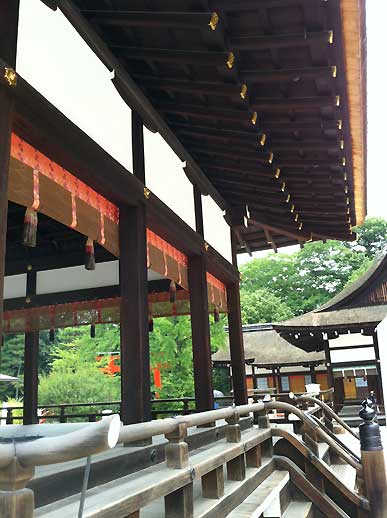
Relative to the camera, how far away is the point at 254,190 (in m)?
7.42

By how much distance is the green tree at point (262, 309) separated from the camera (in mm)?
35400

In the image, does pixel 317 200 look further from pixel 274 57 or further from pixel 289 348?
pixel 289 348

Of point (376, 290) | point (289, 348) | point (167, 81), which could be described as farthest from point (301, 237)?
point (289, 348)

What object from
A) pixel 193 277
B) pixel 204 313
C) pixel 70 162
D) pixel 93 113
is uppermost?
pixel 93 113

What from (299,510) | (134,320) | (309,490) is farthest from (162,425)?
(309,490)

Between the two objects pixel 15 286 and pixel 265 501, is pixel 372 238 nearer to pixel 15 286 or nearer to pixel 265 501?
pixel 15 286

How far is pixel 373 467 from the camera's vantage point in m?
5.24

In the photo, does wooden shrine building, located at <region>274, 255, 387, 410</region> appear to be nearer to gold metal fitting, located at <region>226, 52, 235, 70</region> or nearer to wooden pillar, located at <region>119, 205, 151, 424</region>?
wooden pillar, located at <region>119, 205, 151, 424</region>

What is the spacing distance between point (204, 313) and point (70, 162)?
10.6ft

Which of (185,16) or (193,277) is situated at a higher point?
(185,16)

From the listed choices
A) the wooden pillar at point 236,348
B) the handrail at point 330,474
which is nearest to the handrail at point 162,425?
the handrail at point 330,474

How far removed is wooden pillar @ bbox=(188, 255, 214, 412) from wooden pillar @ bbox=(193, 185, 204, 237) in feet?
1.31

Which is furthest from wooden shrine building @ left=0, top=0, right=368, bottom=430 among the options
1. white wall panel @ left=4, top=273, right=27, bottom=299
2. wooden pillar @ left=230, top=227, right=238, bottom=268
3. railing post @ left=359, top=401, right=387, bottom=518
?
railing post @ left=359, top=401, right=387, bottom=518

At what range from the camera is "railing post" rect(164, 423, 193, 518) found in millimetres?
2820
